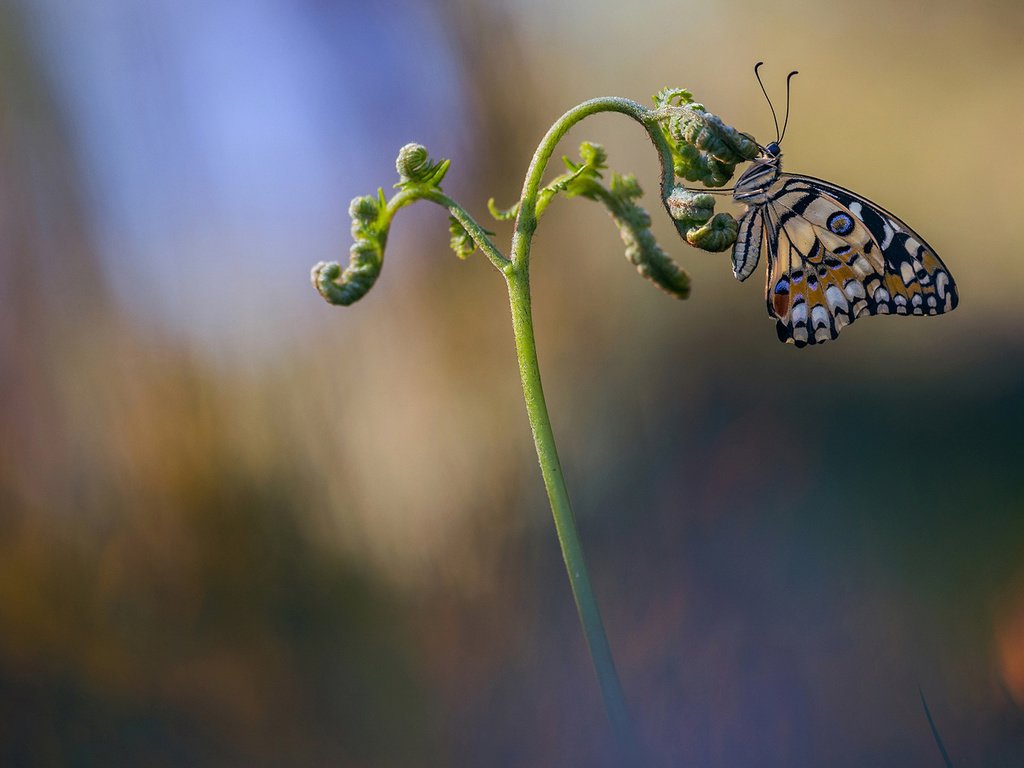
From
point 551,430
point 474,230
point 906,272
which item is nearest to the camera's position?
point 551,430

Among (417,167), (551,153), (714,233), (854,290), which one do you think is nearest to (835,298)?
(854,290)

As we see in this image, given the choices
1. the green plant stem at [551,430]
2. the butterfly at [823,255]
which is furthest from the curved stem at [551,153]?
the butterfly at [823,255]

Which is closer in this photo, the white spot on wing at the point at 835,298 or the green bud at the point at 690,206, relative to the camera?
the green bud at the point at 690,206

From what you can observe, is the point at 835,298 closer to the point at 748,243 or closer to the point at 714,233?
the point at 748,243

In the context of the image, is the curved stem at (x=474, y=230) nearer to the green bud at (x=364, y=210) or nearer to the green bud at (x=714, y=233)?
the green bud at (x=364, y=210)

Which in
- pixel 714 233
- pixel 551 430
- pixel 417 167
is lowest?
pixel 551 430

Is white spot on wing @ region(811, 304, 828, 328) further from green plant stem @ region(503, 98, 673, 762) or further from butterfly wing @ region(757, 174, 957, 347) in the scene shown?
green plant stem @ region(503, 98, 673, 762)

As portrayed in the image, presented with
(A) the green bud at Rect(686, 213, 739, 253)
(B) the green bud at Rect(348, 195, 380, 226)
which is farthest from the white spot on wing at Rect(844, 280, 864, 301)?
(B) the green bud at Rect(348, 195, 380, 226)

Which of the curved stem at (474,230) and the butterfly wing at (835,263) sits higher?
the curved stem at (474,230)

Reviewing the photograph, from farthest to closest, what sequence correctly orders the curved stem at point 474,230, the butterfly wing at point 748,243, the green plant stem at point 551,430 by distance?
the butterfly wing at point 748,243, the curved stem at point 474,230, the green plant stem at point 551,430
